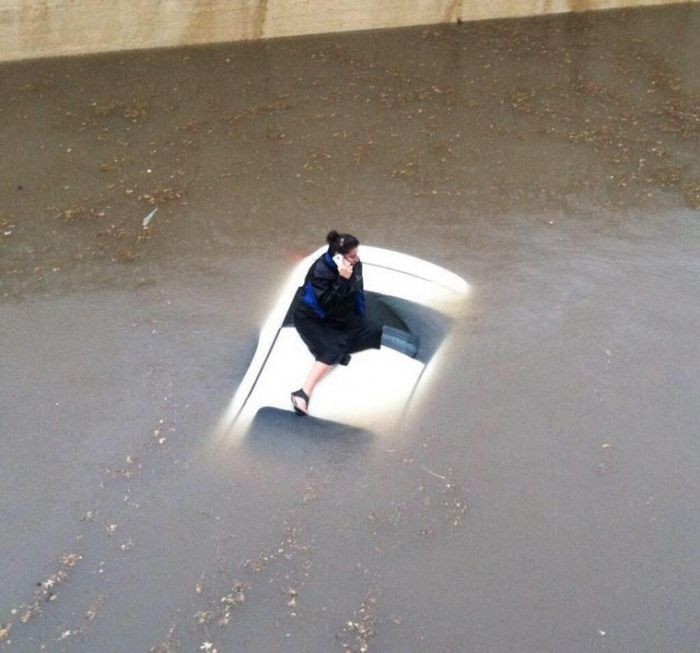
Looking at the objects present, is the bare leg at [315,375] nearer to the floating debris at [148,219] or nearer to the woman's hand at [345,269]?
the woman's hand at [345,269]

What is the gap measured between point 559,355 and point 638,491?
1.05 meters

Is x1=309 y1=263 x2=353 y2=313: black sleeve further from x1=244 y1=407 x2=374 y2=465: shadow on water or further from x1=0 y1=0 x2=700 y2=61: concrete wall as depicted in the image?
x1=0 y1=0 x2=700 y2=61: concrete wall

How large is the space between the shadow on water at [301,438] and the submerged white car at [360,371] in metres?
0.02

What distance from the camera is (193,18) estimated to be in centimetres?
812

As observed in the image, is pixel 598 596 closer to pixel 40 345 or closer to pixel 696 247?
pixel 696 247

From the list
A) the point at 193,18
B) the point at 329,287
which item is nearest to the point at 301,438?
the point at 329,287

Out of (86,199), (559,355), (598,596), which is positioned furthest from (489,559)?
(86,199)

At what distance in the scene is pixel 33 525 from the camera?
4031 millimetres

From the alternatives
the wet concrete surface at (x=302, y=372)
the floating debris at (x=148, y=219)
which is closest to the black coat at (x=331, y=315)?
the wet concrete surface at (x=302, y=372)

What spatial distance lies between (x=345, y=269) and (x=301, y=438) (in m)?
1.01

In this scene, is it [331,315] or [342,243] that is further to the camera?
Answer: [331,315]

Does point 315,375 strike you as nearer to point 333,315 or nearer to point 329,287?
point 333,315

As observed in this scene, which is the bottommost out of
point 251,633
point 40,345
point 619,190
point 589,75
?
point 251,633

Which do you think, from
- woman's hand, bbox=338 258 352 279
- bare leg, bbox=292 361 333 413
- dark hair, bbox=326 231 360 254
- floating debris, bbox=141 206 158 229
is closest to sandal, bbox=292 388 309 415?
bare leg, bbox=292 361 333 413
